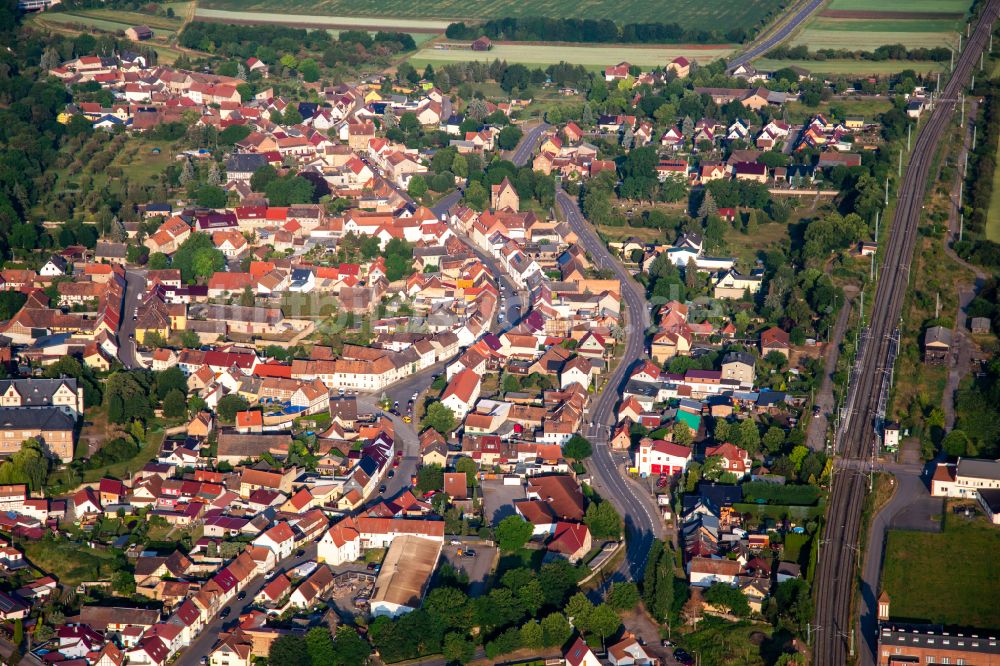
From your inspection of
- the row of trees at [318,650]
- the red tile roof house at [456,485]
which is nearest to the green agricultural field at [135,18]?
the red tile roof house at [456,485]

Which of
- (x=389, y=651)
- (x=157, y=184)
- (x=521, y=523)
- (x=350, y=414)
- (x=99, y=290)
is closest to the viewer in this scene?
(x=389, y=651)

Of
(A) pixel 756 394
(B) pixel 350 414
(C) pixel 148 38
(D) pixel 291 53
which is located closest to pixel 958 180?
(A) pixel 756 394

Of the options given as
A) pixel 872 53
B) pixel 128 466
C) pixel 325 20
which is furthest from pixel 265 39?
pixel 128 466

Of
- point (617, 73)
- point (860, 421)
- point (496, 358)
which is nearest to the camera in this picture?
point (860, 421)

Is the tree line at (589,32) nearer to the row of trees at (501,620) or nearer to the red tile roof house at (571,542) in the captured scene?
the red tile roof house at (571,542)

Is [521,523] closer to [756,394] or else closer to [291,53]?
[756,394]

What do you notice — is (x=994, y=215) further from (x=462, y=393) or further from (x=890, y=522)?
(x=462, y=393)
